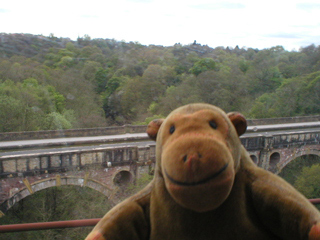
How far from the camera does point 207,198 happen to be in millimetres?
910

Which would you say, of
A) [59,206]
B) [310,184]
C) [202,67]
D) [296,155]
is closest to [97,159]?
[59,206]

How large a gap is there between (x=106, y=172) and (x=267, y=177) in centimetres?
673

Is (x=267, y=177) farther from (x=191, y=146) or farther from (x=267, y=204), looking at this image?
(x=191, y=146)

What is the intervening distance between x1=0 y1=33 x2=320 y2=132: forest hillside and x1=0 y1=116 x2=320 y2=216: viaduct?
147 centimetres

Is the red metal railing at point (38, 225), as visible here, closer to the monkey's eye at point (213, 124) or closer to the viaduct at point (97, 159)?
the monkey's eye at point (213, 124)

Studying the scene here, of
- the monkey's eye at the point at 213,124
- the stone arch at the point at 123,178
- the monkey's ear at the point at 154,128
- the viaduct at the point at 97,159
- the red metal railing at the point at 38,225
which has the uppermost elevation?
the monkey's eye at the point at 213,124

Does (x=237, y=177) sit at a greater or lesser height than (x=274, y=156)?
greater

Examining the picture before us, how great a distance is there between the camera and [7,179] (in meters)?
6.64

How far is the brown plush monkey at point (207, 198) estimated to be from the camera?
920 mm

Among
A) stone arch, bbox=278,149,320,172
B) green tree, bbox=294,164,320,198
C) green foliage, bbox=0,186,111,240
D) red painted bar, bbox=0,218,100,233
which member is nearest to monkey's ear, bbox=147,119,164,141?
red painted bar, bbox=0,218,100,233

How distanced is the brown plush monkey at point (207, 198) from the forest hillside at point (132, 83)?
7532mm

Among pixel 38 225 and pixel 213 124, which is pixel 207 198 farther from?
pixel 38 225

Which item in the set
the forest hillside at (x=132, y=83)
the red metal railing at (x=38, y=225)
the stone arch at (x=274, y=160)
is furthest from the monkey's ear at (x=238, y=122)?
the stone arch at (x=274, y=160)

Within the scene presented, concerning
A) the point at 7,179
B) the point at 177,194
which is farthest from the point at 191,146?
the point at 7,179
